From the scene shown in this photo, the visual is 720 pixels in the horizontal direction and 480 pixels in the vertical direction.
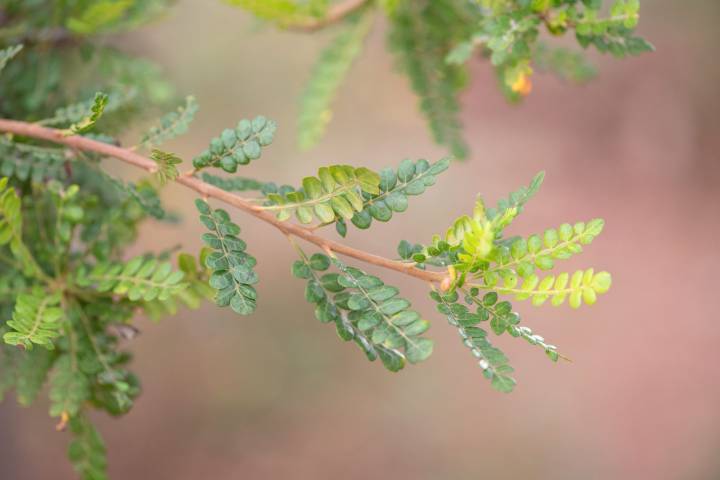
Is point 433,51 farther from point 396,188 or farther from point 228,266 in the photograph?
point 228,266

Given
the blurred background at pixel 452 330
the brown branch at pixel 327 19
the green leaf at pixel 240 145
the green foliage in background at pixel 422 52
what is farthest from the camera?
the blurred background at pixel 452 330

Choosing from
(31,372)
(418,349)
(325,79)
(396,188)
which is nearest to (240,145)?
Answer: (396,188)

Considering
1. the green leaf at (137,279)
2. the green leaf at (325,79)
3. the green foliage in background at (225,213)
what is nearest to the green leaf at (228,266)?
the green foliage in background at (225,213)

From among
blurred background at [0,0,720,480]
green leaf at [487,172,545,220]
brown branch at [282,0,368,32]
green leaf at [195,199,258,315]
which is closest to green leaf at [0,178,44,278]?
green leaf at [195,199,258,315]

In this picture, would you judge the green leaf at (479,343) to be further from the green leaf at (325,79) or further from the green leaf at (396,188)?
the green leaf at (325,79)

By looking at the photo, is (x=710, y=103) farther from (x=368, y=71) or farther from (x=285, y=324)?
(x=285, y=324)

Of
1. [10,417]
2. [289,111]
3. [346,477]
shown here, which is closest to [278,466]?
[346,477]
